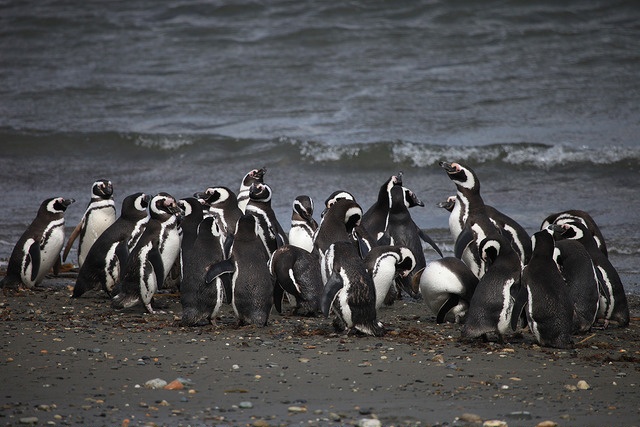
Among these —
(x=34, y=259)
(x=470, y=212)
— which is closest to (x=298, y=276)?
(x=470, y=212)

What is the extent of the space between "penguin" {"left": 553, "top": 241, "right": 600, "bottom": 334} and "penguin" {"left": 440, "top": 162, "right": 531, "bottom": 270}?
136 cm

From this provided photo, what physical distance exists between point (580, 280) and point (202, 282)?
255 centimetres

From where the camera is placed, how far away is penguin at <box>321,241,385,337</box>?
6391mm

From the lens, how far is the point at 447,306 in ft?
23.2

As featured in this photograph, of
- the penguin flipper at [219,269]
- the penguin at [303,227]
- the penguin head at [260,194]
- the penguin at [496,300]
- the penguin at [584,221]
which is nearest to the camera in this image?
the penguin at [496,300]

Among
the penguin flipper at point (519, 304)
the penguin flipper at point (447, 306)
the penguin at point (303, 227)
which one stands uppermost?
the penguin at point (303, 227)

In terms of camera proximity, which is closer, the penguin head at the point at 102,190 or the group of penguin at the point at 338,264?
the group of penguin at the point at 338,264

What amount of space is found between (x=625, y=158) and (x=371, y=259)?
8.19 meters

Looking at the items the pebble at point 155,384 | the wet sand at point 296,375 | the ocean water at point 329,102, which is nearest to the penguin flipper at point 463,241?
the wet sand at point 296,375

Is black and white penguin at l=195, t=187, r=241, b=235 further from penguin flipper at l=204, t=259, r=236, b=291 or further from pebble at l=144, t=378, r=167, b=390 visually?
pebble at l=144, t=378, r=167, b=390

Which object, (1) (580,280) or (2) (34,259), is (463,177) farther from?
(2) (34,259)

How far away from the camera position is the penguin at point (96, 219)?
8812 mm

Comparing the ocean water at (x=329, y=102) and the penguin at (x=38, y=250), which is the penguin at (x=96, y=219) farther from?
the ocean water at (x=329, y=102)

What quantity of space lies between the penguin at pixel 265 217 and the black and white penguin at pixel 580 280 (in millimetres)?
2440
